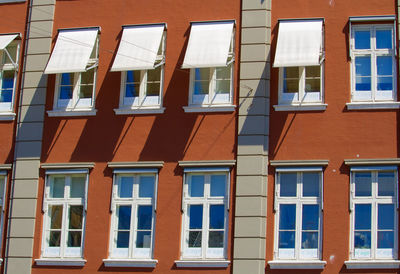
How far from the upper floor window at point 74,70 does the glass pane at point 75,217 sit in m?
2.44

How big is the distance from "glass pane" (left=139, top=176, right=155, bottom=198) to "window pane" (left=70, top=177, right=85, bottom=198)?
59.6 inches

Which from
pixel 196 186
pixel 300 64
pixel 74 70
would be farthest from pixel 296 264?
pixel 74 70

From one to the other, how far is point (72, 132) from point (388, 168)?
7.89 m

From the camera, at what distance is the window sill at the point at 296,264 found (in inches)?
741

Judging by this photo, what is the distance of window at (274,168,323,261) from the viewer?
62.8ft

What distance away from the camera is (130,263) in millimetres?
19891

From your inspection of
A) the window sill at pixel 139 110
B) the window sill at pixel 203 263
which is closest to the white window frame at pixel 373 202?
the window sill at pixel 203 263

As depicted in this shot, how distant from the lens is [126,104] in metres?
21.1

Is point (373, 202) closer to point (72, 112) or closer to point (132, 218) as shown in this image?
point (132, 218)

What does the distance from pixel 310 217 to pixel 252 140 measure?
2285 mm

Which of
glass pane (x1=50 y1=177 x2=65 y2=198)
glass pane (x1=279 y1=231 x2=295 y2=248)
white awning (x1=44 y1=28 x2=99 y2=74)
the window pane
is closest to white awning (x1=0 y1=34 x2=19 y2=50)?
white awning (x1=44 y1=28 x2=99 y2=74)

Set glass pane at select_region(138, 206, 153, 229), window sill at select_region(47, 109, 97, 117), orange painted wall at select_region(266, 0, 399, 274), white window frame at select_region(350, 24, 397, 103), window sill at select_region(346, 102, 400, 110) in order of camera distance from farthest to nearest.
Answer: window sill at select_region(47, 109, 97, 117)
glass pane at select_region(138, 206, 153, 229)
white window frame at select_region(350, 24, 397, 103)
window sill at select_region(346, 102, 400, 110)
orange painted wall at select_region(266, 0, 399, 274)

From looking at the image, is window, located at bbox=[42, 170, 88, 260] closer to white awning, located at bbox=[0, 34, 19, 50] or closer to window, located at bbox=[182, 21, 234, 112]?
window, located at bbox=[182, 21, 234, 112]

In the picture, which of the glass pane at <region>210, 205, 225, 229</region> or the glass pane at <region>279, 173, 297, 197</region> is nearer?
the glass pane at <region>279, 173, 297, 197</region>
